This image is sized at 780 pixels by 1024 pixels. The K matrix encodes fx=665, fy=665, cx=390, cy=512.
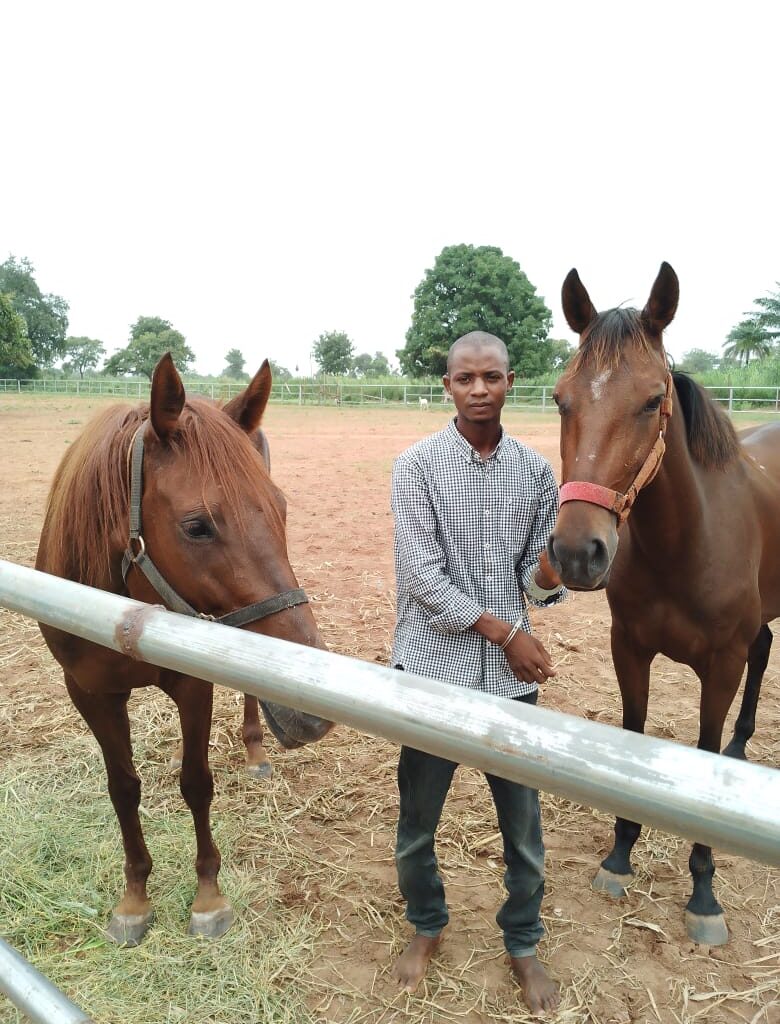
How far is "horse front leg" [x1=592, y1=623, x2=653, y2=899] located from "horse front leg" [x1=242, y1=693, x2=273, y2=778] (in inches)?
64.5

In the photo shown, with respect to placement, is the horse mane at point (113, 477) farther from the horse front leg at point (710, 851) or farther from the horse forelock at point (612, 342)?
the horse front leg at point (710, 851)

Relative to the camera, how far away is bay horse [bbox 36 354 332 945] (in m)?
1.69

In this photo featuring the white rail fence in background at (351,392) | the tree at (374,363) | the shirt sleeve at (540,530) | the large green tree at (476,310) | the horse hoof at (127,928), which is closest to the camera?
the shirt sleeve at (540,530)

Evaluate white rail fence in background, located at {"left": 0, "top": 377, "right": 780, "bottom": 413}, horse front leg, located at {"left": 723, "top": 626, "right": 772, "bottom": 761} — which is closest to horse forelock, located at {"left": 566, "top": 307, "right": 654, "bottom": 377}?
horse front leg, located at {"left": 723, "top": 626, "right": 772, "bottom": 761}

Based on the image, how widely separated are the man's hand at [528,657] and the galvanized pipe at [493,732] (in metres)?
1.05

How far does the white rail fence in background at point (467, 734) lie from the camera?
2.06ft

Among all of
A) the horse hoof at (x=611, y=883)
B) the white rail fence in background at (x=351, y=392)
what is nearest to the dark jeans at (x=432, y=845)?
the horse hoof at (x=611, y=883)

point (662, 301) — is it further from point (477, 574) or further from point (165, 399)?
point (165, 399)

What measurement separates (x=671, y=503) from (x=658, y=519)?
0.08 meters

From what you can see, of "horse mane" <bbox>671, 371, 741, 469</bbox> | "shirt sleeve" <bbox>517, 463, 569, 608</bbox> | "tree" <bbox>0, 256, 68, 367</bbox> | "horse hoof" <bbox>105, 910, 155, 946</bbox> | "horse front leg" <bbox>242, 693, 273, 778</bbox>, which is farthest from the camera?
"tree" <bbox>0, 256, 68, 367</bbox>

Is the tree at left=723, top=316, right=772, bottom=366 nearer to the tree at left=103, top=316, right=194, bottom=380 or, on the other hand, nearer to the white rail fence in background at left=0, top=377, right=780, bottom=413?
the white rail fence in background at left=0, top=377, right=780, bottom=413

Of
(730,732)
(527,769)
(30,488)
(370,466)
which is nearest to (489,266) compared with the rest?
(370,466)

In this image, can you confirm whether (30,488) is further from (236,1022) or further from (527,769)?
(527,769)

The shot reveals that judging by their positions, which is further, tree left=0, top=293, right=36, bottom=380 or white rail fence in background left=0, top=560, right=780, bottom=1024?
tree left=0, top=293, right=36, bottom=380
